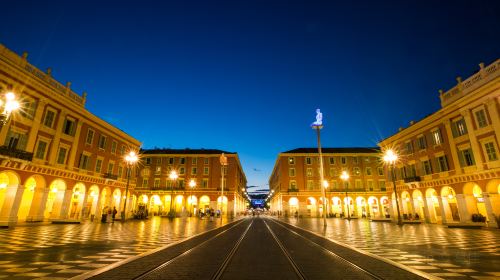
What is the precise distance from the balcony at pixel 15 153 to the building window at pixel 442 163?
4463 centimetres

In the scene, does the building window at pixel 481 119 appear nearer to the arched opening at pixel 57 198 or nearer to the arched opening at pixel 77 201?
the arched opening at pixel 57 198

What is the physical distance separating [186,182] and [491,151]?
53.6 meters

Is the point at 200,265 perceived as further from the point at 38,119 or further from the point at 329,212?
the point at 329,212

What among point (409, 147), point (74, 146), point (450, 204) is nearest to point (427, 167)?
point (409, 147)

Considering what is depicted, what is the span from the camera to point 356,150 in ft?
219

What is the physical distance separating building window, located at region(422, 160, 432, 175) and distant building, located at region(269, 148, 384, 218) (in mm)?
26391

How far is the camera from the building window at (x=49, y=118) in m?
26.6

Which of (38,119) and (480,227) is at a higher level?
(38,119)

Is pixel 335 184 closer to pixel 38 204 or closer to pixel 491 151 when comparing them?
pixel 491 151

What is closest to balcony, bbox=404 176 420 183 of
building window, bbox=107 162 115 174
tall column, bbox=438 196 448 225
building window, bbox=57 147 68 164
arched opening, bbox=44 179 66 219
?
tall column, bbox=438 196 448 225

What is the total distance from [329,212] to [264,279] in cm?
5864

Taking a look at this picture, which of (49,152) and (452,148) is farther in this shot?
(452,148)

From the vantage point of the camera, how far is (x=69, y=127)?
30.4 meters

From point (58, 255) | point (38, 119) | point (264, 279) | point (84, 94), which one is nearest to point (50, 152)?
point (38, 119)
